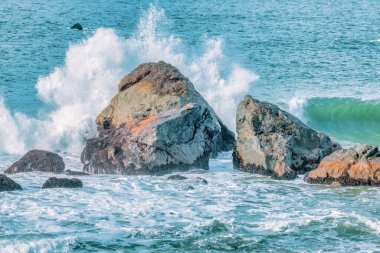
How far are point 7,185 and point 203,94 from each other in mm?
14463

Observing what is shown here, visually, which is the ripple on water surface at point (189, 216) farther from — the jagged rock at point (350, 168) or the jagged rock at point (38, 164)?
the jagged rock at point (38, 164)

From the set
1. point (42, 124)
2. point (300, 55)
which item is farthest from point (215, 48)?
point (42, 124)

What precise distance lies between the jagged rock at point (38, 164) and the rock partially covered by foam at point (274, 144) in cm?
533

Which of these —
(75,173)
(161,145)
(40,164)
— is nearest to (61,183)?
(75,173)

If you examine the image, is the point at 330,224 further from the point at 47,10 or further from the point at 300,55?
the point at 47,10

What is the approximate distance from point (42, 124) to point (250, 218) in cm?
1327

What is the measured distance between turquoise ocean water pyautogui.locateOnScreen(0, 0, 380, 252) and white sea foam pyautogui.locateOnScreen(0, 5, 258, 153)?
79mm

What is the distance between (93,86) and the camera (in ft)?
113

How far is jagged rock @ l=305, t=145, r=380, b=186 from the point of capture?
22500 mm

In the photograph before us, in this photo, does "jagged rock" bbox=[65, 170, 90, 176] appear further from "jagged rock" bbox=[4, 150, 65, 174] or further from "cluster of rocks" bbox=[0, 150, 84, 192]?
"jagged rock" bbox=[4, 150, 65, 174]

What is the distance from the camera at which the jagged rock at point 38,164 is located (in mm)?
24609

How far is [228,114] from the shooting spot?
32.9 meters

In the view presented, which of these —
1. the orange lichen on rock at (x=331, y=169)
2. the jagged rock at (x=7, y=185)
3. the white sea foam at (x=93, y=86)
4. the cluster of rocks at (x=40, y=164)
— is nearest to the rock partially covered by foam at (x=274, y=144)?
the orange lichen on rock at (x=331, y=169)

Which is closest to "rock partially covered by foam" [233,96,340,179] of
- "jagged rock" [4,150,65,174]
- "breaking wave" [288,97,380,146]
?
"jagged rock" [4,150,65,174]
